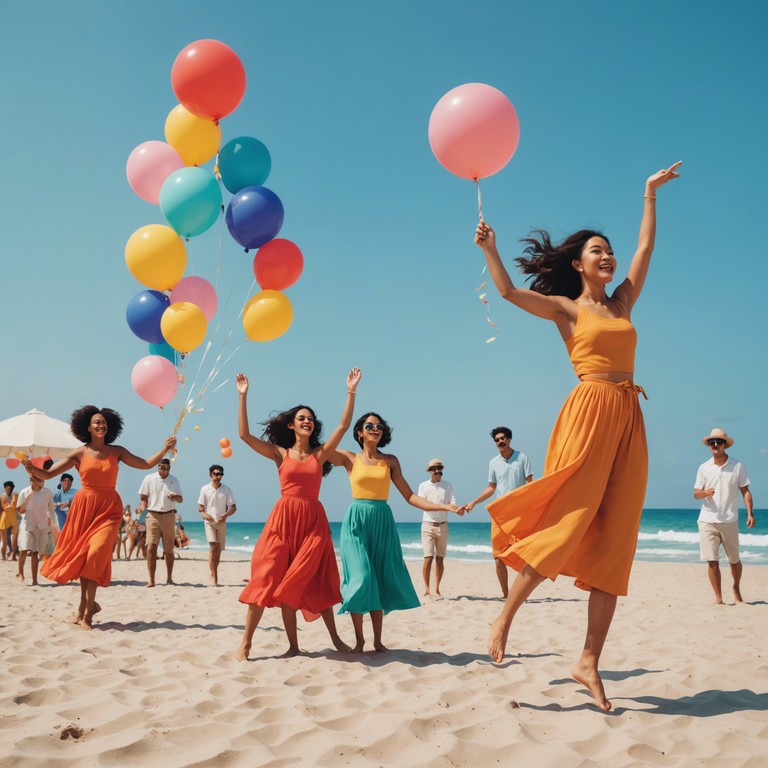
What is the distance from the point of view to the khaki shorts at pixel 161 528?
10.9 metres

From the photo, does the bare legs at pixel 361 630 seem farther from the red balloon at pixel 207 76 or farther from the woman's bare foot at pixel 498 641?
the red balloon at pixel 207 76

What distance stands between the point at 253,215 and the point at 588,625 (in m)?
5.77

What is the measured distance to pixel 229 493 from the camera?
1191 centimetres

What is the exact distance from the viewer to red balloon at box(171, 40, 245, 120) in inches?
296

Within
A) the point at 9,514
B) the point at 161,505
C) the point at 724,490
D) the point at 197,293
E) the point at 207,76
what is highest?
the point at 207,76

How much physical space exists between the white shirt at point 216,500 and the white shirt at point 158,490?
1.64 ft

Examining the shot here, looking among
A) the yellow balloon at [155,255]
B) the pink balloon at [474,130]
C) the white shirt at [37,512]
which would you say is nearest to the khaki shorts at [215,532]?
the white shirt at [37,512]

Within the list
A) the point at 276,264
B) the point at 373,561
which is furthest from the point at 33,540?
the point at 373,561

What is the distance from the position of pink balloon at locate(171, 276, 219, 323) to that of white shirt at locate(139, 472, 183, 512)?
13.1 ft

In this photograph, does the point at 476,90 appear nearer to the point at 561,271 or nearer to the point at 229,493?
the point at 561,271

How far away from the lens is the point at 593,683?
372 centimetres

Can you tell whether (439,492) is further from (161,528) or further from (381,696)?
(381,696)

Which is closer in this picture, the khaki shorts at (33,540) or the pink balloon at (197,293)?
the pink balloon at (197,293)

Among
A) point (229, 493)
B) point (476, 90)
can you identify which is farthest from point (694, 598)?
point (476, 90)
